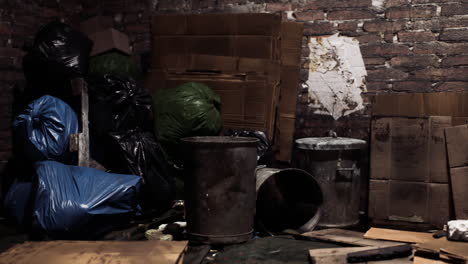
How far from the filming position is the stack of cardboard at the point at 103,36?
4.54 metres

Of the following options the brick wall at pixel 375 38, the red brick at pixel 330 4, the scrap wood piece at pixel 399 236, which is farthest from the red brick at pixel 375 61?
the scrap wood piece at pixel 399 236

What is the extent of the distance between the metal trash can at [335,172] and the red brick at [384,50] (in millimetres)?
903

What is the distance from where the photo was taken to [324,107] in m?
4.49

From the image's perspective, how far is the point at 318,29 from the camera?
4.48m

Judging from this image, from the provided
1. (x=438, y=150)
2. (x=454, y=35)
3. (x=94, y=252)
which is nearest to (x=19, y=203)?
(x=94, y=252)

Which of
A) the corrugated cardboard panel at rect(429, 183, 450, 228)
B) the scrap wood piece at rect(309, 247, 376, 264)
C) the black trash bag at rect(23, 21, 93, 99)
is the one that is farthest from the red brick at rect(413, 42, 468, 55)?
the black trash bag at rect(23, 21, 93, 99)

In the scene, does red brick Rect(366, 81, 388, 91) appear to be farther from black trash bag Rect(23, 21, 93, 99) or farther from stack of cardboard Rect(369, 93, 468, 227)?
black trash bag Rect(23, 21, 93, 99)

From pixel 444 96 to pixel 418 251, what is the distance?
1.54 meters

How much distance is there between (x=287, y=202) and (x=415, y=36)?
1841 mm

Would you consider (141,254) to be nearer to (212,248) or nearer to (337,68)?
(212,248)

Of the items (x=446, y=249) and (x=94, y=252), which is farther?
(x=446, y=249)

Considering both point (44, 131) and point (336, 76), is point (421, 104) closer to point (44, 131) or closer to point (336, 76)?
point (336, 76)

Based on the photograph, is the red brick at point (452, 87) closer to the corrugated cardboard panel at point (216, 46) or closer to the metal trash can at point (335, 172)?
the metal trash can at point (335, 172)

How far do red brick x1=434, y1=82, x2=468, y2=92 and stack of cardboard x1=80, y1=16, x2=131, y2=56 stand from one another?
290cm
